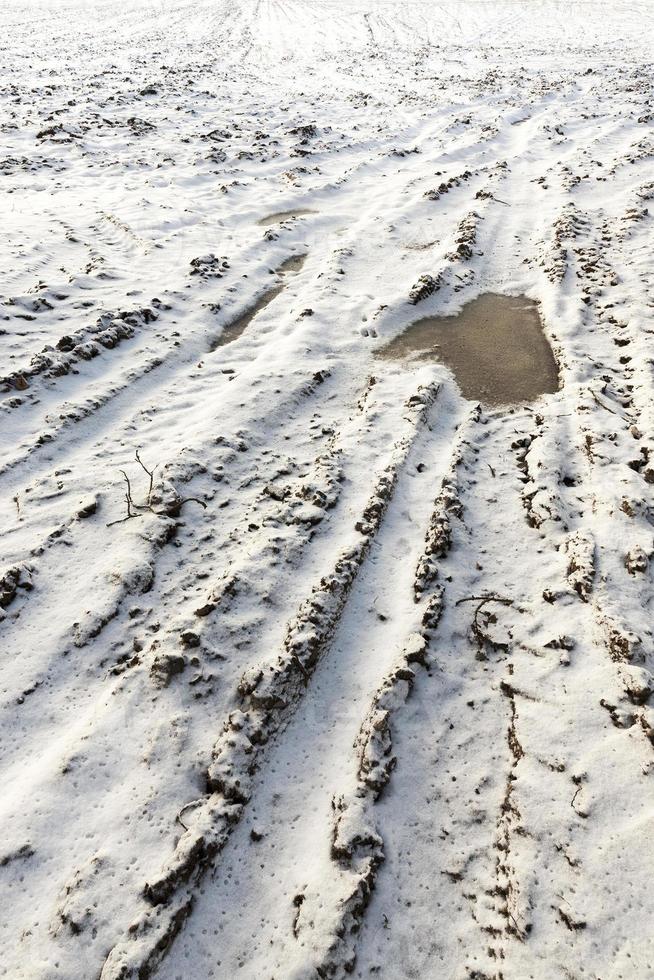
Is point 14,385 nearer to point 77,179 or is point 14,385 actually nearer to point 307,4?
point 77,179

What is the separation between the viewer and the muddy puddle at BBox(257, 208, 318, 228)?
823 cm

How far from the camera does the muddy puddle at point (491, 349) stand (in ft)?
16.8

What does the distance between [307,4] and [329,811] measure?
37430mm

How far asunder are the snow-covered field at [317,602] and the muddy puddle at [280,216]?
10 centimetres

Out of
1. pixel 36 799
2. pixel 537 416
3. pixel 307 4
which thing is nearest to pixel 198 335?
pixel 537 416

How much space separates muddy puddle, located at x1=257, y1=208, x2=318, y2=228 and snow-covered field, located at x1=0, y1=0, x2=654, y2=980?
99mm

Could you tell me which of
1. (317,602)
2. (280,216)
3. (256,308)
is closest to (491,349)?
(256,308)

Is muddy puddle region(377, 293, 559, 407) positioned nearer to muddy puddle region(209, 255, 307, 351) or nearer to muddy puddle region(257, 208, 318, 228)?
muddy puddle region(209, 255, 307, 351)

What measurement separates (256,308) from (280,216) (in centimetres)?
286

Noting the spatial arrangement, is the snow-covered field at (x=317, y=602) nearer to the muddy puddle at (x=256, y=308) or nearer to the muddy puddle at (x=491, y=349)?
the muddy puddle at (x=256, y=308)

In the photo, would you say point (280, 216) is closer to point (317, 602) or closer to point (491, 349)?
point (491, 349)

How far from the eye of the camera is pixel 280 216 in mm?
8461

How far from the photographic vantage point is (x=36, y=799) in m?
2.56

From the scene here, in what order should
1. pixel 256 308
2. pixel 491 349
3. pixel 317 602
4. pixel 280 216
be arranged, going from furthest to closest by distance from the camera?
pixel 280 216
pixel 256 308
pixel 491 349
pixel 317 602
